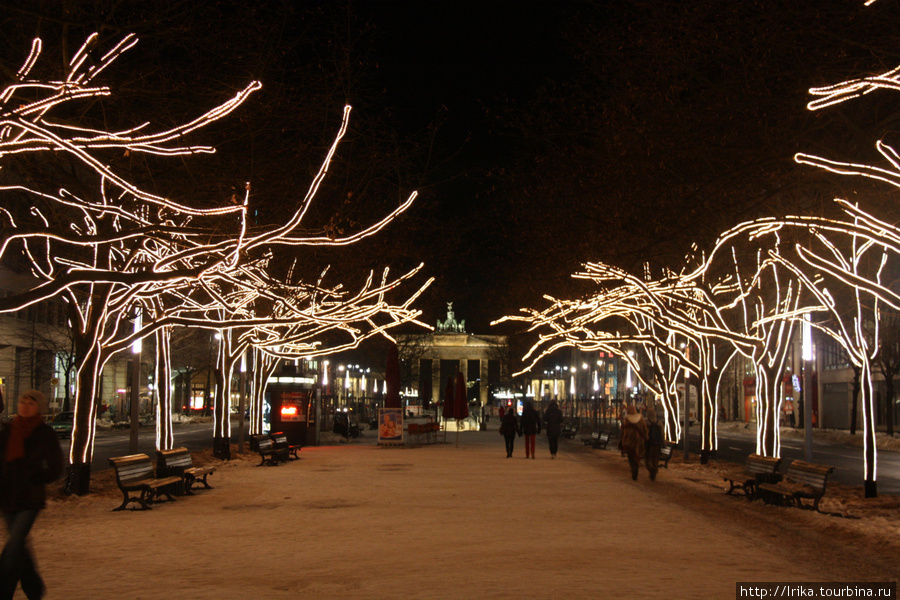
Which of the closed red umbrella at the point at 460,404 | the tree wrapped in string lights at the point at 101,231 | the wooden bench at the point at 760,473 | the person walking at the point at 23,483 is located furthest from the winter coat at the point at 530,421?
the person walking at the point at 23,483

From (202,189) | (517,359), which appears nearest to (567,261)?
(202,189)

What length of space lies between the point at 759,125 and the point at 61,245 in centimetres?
1345

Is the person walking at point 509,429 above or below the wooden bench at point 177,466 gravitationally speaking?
below

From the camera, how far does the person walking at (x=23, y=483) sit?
6.93 meters

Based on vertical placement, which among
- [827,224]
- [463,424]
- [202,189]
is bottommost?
[463,424]

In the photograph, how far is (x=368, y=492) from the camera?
17.2 meters

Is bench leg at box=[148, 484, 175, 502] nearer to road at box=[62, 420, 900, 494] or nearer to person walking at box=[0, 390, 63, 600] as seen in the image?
person walking at box=[0, 390, 63, 600]

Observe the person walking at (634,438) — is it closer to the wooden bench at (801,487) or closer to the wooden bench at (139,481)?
the wooden bench at (801,487)

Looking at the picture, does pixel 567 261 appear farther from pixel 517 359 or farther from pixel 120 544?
pixel 517 359

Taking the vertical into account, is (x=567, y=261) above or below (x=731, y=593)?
above

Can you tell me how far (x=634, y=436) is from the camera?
66.8 ft

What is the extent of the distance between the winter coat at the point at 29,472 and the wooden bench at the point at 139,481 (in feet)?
23.4

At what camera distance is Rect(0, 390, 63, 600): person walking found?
22.7 feet

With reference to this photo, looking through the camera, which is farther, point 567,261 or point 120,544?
point 567,261
